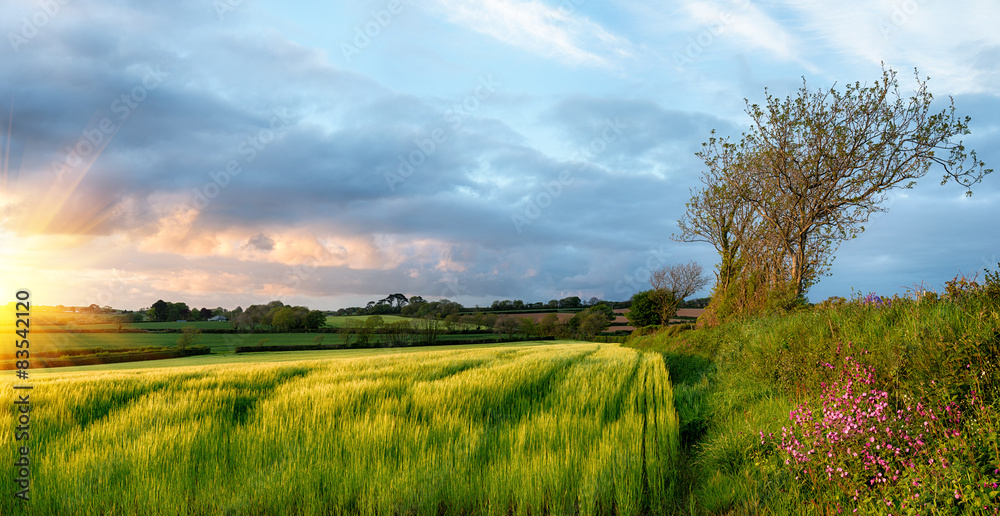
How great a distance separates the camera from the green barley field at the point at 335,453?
386 cm

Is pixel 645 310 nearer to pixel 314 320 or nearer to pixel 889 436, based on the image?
pixel 314 320

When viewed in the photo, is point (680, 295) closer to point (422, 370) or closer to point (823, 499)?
point (422, 370)

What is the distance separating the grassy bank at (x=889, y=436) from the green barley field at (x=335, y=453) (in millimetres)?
828

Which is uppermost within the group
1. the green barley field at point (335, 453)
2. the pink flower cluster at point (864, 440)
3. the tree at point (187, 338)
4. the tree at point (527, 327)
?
the pink flower cluster at point (864, 440)

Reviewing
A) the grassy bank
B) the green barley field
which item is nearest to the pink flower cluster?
the grassy bank

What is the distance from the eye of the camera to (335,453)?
4.93 metres

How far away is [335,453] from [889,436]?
5.70m

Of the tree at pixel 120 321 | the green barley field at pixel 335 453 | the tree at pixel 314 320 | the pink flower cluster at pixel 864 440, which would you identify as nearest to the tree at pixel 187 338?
the tree at pixel 120 321

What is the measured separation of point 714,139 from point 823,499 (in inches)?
978

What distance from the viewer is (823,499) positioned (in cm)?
411

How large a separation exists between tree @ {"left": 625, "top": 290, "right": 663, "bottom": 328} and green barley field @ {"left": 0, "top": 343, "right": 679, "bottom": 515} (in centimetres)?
5467

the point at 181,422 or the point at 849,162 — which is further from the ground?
the point at 849,162

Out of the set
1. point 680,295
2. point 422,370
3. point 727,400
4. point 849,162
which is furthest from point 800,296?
point 680,295

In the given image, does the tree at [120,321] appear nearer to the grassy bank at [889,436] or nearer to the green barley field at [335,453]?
the green barley field at [335,453]
